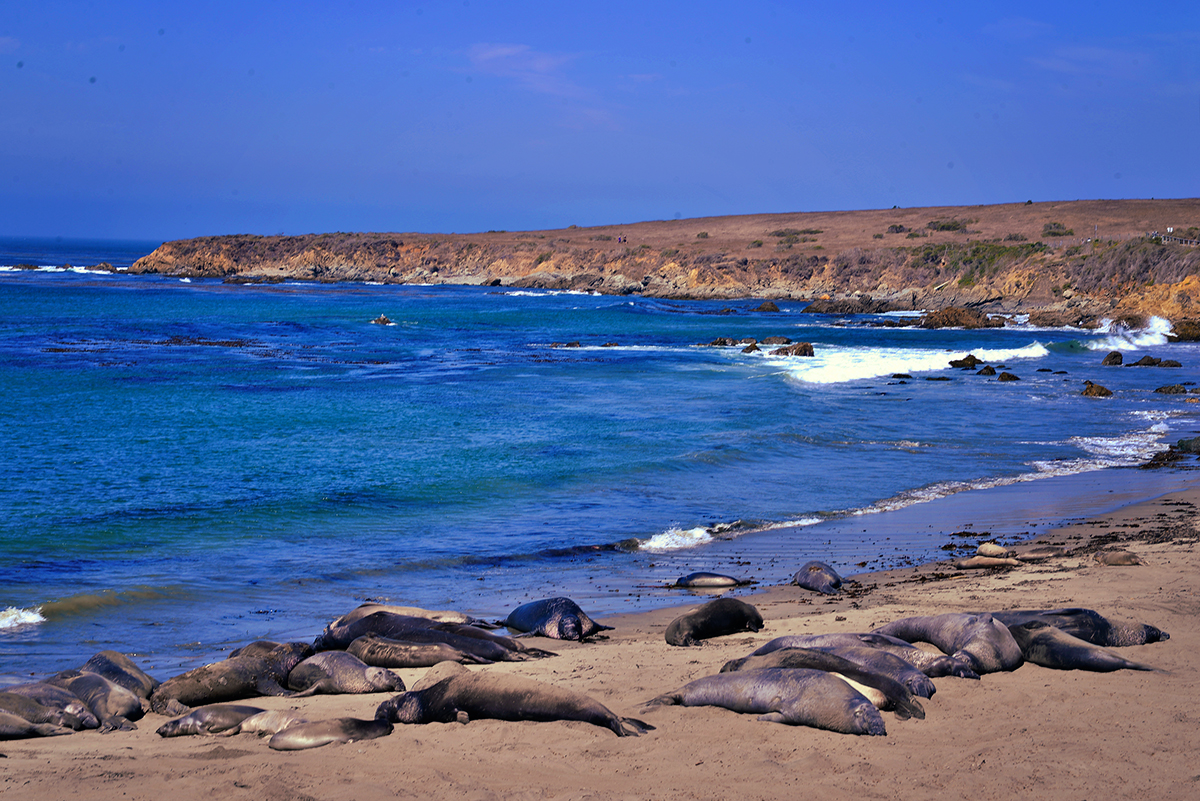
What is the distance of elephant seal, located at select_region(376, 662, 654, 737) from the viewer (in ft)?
19.9

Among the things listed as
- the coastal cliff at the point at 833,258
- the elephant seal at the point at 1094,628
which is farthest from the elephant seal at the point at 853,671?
the coastal cliff at the point at 833,258

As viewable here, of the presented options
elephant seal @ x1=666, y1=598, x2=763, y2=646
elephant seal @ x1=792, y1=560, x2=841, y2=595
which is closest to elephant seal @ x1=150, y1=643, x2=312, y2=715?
elephant seal @ x1=666, y1=598, x2=763, y2=646

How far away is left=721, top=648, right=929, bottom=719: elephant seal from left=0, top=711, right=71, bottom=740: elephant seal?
15.3 feet

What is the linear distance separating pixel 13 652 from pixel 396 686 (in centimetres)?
429

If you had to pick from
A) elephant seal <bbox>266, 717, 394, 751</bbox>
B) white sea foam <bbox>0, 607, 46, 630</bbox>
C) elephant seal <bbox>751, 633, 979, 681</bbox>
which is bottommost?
white sea foam <bbox>0, 607, 46, 630</bbox>

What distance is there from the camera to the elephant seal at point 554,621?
28.7 ft

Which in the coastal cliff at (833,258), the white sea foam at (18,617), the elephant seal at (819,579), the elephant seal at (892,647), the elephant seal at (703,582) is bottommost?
the white sea foam at (18,617)

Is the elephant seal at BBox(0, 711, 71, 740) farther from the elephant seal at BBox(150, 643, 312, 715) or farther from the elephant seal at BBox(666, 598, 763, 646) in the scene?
the elephant seal at BBox(666, 598, 763, 646)

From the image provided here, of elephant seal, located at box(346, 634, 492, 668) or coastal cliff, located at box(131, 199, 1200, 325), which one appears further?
coastal cliff, located at box(131, 199, 1200, 325)

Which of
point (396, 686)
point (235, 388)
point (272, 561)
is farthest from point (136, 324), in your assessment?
point (396, 686)

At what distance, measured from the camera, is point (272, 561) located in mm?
12156

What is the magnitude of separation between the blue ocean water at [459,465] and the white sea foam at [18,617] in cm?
3

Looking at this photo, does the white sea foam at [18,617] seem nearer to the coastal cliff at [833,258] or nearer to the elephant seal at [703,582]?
the elephant seal at [703,582]

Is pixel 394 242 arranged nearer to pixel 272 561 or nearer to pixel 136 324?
pixel 136 324
